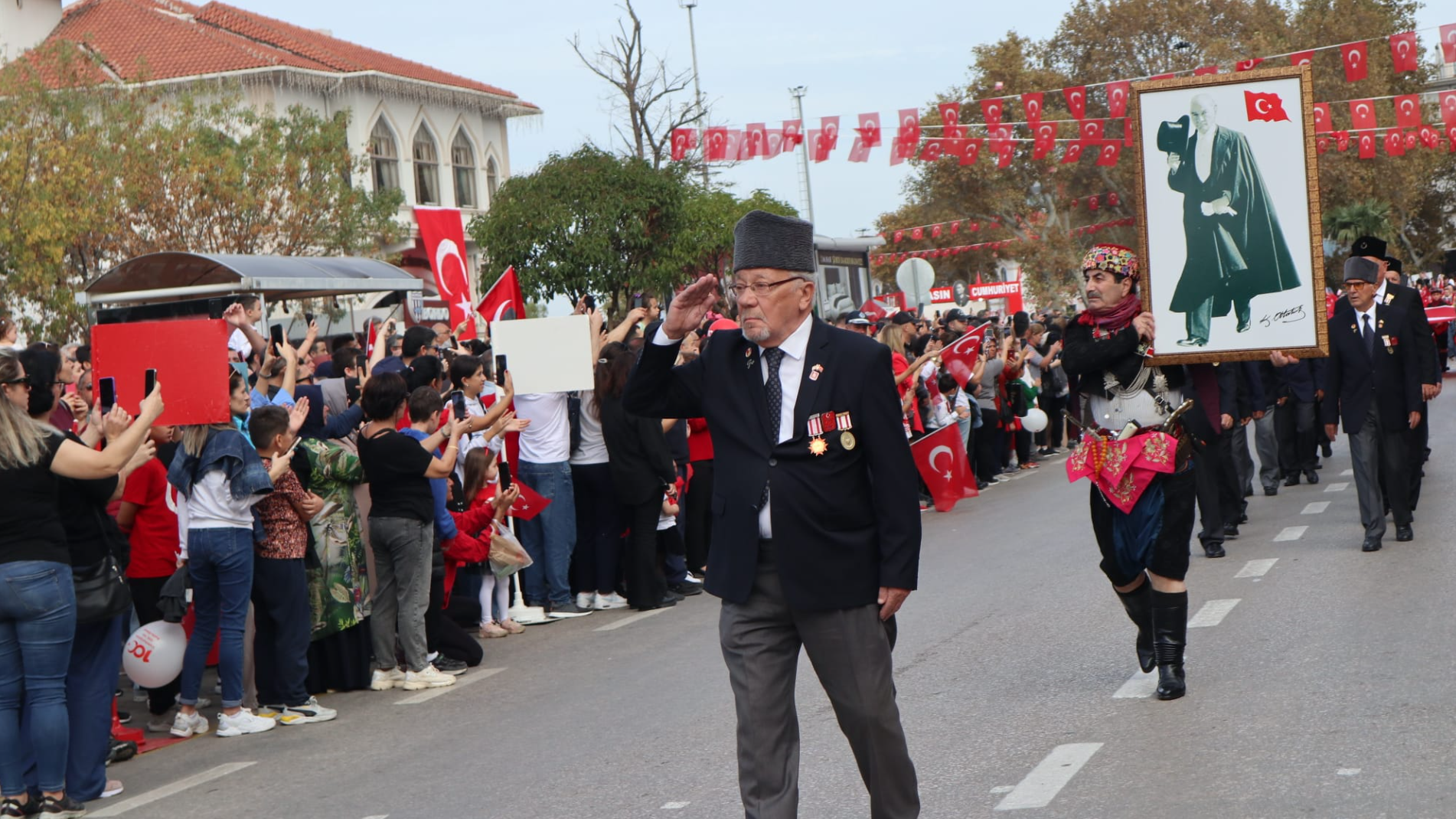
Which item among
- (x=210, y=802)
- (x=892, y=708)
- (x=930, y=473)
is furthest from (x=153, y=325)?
(x=892, y=708)

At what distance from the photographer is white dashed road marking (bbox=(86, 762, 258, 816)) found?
6.84m

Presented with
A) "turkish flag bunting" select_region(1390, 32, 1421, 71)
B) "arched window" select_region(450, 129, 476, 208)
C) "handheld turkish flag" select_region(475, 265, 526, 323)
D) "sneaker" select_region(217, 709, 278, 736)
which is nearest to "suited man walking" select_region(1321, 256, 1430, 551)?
"handheld turkish flag" select_region(475, 265, 526, 323)

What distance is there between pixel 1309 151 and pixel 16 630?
→ 6780mm

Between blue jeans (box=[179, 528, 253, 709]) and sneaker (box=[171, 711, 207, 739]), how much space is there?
0.07 m

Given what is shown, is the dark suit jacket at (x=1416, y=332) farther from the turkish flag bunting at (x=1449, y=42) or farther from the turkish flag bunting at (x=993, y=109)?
the turkish flag bunting at (x=993, y=109)

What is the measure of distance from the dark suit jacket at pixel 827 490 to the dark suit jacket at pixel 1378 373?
25.3 feet

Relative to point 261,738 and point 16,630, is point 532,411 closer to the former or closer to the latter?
point 261,738

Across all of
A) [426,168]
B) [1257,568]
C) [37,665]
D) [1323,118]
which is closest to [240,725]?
[37,665]

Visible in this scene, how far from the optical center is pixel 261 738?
812cm

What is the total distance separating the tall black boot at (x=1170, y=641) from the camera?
7.00 m

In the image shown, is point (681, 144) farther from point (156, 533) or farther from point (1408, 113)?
point (156, 533)

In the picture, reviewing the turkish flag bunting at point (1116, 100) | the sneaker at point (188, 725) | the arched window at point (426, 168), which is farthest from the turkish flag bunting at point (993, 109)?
the sneaker at point (188, 725)

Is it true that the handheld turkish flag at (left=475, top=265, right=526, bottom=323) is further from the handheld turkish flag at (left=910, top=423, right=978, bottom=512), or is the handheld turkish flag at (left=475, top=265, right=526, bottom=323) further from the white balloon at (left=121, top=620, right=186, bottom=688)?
the handheld turkish flag at (left=910, top=423, right=978, bottom=512)

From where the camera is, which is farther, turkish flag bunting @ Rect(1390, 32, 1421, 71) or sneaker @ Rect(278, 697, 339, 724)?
turkish flag bunting @ Rect(1390, 32, 1421, 71)
